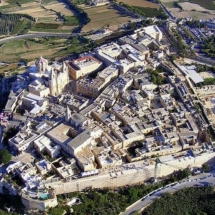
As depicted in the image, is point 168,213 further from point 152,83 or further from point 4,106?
point 4,106

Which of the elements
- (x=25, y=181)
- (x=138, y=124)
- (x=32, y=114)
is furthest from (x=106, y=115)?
(x=25, y=181)

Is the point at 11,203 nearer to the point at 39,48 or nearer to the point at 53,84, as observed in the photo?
the point at 53,84

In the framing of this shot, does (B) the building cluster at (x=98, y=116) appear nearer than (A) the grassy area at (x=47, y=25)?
Yes

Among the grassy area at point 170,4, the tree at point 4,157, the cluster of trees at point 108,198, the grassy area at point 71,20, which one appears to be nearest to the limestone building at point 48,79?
the tree at point 4,157

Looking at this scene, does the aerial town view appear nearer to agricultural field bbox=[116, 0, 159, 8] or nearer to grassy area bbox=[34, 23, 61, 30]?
grassy area bbox=[34, 23, 61, 30]

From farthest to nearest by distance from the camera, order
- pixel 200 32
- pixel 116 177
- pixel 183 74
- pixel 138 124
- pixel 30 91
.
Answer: pixel 200 32, pixel 183 74, pixel 30 91, pixel 138 124, pixel 116 177

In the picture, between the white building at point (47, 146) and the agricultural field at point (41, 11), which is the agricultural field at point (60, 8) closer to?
the agricultural field at point (41, 11)
